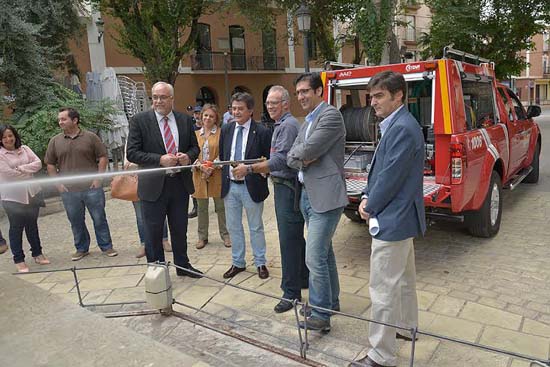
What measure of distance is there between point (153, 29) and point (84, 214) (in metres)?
13.0

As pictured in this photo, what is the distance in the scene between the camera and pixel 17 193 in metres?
5.12

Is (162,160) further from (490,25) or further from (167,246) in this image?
(490,25)

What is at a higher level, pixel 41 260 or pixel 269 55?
pixel 269 55

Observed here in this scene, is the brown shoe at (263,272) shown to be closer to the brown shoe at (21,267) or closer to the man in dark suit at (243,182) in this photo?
the man in dark suit at (243,182)

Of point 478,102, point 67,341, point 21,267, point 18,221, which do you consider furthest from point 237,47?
point 67,341

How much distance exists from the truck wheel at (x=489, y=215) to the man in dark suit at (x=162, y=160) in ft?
10.9

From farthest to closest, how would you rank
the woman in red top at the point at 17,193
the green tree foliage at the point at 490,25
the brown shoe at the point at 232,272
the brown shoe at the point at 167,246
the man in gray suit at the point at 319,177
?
the green tree foliage at the point at 490,25, the brown shoe at the point at 167,246, the woman in red top at the point at 17,193, the brown shoe at the point at 232,272, the man in gray suit at the point at 319,177

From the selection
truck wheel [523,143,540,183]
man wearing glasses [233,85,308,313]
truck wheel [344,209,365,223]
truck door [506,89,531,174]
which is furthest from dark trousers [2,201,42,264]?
truck wheel [523,143,540,183]

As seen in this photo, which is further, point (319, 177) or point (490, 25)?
point (490, 25)

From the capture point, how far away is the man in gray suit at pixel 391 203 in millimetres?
2711

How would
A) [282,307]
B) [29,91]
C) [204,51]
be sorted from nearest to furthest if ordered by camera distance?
[282,307] → [29,91] → [204,51]

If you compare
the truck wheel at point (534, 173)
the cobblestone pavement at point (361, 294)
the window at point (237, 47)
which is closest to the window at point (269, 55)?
the window at point (237, 47)

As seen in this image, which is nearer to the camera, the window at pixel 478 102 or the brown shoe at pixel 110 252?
the window at pixel 478 102

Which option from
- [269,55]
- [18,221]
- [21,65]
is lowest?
[18,221]
